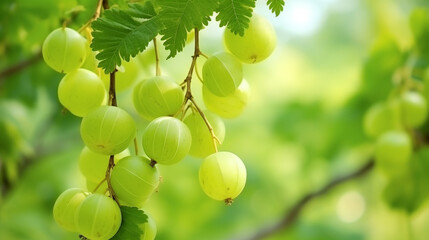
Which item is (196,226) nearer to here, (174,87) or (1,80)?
(1,80)

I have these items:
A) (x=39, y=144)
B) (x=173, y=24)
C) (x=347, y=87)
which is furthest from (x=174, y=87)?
(x=347, y=87)

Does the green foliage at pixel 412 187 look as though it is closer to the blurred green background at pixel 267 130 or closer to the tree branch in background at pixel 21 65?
the blurred green background at pixel 267 130

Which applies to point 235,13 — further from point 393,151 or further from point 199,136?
point 393,151

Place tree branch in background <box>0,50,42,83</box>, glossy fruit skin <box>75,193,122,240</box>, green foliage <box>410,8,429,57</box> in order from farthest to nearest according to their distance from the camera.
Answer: green foliage <box>410,8,429,57</box> < tree branch in background <box>0,50,42,83</box> < glossy fruit skin <box>75,193,122,240</box>

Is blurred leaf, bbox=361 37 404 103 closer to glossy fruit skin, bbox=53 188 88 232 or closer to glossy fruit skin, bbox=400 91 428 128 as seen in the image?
glossy fruit skin, bbox=400 91 428 128

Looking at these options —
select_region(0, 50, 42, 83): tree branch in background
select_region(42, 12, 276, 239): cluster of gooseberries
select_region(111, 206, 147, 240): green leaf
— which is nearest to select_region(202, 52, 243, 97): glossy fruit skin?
select_region(42, 12, 276, 239): cluster of gooseberries

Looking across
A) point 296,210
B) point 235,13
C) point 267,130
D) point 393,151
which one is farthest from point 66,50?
point 267,130
